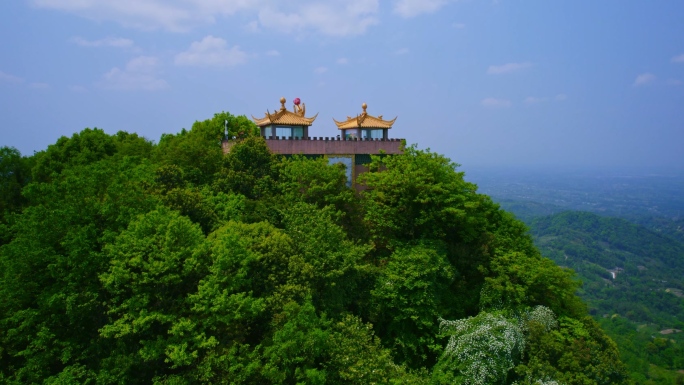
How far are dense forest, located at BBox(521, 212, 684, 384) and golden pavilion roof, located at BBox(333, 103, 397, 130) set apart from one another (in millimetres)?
29275

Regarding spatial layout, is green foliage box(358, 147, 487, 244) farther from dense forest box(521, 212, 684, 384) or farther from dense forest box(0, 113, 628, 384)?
dense forest box(521, 212, 684, 384)

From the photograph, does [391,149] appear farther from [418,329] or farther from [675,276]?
[675,276]

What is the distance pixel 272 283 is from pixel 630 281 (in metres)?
79.3

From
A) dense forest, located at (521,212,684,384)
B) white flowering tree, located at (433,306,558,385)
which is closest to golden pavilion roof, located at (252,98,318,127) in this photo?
white flowering tree, located at (433,306,558,385)

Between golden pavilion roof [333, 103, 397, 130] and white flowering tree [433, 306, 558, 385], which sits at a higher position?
golden pavilion roof [333, 103, 397, 130]

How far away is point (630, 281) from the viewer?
247ft

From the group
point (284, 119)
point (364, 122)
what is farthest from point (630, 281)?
point (284, 119)

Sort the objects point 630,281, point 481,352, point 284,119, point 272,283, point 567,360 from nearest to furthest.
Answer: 1. point 272,283
2. point 481,352
3. point 567,360
4. point 284,119
5. point 630,281

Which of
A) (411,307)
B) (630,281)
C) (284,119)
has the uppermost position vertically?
(284,119)

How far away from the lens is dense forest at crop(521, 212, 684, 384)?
148 ft

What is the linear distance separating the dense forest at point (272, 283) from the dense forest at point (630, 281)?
93.4 ft

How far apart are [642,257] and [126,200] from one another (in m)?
99.2

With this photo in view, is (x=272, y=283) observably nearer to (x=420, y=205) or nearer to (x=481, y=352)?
(x=481, y=352)

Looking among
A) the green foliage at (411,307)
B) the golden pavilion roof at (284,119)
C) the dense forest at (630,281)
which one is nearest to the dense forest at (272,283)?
the green foliage at (411,307)
